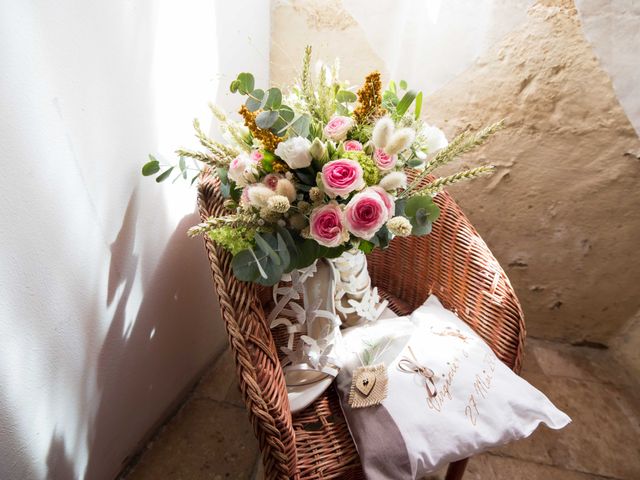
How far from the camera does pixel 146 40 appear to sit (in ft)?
2.68

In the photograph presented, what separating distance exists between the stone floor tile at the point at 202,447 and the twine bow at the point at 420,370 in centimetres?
66

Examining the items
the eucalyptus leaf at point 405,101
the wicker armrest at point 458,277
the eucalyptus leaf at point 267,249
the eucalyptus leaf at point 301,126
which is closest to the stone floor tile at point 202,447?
the wicker armrest at point 458,277

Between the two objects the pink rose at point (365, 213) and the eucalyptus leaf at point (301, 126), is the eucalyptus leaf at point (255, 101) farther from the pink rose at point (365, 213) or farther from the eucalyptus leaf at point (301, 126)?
the pink rose at point (365, 213)

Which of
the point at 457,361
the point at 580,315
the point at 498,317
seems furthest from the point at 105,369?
the point at 580,315

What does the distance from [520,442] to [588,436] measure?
0.28m

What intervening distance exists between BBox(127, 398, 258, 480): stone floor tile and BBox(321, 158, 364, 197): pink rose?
962mm

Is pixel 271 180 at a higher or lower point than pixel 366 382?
higher

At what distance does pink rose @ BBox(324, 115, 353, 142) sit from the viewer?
73cm

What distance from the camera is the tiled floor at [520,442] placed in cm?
112

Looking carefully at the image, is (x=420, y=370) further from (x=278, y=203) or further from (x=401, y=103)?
(x=401, y=103)

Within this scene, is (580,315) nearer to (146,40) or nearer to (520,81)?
(520,81)

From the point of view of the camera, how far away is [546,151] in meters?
1.29

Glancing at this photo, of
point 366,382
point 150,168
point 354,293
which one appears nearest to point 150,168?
point 150,168

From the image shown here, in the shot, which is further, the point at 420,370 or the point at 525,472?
the point at 525,472
